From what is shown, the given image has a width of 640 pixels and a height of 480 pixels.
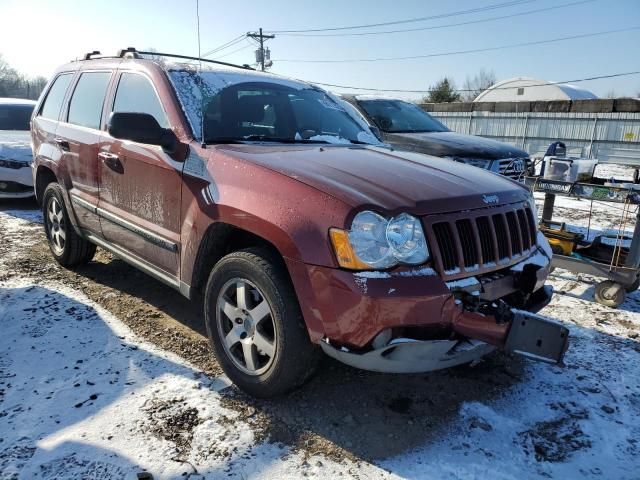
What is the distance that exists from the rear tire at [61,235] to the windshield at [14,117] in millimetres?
5215

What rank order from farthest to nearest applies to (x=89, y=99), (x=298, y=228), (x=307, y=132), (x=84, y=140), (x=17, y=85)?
(x=17, y=85)
(x=89, y=99)
(x=84, y=140)
(x=307, y=132)
(x=298, y=228)

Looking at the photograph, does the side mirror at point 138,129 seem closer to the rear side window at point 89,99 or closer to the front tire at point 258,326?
the front tire at point 258,326

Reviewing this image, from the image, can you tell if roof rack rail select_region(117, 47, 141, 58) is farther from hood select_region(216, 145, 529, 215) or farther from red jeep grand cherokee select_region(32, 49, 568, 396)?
hood select_region(216, 145, 529, 215)

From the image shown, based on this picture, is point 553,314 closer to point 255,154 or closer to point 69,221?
point 255,154

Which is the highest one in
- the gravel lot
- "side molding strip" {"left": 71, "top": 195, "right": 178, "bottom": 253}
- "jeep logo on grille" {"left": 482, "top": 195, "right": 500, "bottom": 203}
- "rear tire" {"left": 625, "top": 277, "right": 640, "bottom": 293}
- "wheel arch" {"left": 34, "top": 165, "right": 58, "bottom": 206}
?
"jeep logo on grille" {"left": 482, "top": 195, "right": 500, "bottom": 203}

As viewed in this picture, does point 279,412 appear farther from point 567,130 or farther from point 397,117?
point 567,130

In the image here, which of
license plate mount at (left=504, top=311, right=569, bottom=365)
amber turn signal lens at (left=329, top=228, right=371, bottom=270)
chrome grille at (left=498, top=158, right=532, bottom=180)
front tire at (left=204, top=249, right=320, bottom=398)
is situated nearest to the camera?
amber turn signal lens at (left=329, top=228, right=371, bottom=270)

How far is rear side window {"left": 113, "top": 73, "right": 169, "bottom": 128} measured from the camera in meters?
3.33

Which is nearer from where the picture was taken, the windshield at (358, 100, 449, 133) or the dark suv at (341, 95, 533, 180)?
the dark suv at (341, 95, 533, 180)

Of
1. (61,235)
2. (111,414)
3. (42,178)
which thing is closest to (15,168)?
(42,178)

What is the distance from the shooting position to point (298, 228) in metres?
2.35

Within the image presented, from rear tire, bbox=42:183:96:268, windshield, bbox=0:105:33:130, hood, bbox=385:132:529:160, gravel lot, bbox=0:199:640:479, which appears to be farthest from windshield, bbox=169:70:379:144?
windshield, bbox=0:105:33:130

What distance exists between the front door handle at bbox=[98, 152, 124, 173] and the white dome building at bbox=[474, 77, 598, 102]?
37.5 m

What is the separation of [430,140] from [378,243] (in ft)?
18.5
